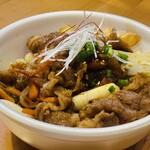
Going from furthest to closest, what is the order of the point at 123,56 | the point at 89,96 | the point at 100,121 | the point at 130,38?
the point at 130,38 → the point at 123,56 → the point at 89,96 → the point at 100,121

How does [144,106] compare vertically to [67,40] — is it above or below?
below

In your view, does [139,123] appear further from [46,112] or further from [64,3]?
[64,3]

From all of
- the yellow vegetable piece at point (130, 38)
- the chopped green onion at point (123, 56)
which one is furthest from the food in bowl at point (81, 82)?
the yellow vegetable piece at point (130, 38)

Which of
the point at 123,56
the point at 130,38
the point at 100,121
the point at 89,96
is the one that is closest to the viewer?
the point at 100,121

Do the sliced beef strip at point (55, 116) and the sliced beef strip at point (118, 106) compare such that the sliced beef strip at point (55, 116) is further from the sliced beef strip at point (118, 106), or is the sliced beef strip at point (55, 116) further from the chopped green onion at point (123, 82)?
the chopped green onion at point (123, 82)

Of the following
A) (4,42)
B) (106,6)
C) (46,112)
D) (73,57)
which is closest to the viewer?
(46,112)

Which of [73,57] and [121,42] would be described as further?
[121,42]

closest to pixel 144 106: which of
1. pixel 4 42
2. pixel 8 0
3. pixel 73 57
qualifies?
pixel 73 57

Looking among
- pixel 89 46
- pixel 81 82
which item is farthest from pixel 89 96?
pixel 89 46

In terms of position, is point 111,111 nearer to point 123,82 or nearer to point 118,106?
point 118,106
